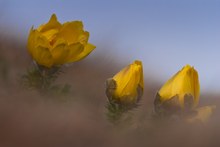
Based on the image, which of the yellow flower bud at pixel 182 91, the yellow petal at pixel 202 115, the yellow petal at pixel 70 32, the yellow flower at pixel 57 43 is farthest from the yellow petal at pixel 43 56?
the yellow petal at pixel 202 115

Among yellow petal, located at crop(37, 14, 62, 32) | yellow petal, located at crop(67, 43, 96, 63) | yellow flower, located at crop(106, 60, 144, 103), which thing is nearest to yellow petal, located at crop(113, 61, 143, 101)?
yellow flower, located at crop(106, 60, 144, 103)

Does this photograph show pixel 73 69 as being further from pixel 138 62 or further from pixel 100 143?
pixel 100 143

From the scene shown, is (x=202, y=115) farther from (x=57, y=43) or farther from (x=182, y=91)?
(x=57, y=43)

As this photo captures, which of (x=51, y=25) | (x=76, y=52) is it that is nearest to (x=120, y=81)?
(x=76, y=52)

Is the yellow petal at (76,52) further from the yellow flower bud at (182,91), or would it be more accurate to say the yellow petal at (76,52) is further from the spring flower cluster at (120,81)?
the yellow flower bud at (182,91)

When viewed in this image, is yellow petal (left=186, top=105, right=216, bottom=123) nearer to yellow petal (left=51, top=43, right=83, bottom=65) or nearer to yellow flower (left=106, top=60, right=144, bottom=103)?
yellow flower (left=106, top=60, right=144, bottom=103)

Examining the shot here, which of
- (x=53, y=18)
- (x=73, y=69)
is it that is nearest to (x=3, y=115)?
(x=53, y=18)
